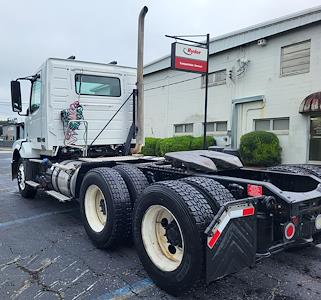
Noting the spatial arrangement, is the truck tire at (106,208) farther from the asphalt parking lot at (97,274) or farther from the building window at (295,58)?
the building window at (295,58)

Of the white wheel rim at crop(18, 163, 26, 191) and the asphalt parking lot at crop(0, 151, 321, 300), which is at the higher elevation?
the white wheel rim at crop(18, 163, 26, 191)

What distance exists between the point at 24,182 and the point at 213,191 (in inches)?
225

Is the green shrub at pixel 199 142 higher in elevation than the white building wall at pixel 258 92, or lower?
lower

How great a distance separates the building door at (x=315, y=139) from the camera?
1259 centimetres

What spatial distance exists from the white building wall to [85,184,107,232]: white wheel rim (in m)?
10.4

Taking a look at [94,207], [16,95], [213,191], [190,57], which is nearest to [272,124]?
[190,57]

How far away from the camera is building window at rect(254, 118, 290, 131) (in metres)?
13.8

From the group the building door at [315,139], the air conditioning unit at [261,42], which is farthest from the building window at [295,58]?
the building door at [315,139]

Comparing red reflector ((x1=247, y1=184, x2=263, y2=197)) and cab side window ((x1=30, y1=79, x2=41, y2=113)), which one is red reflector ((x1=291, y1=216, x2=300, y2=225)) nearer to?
red reflector ((x1=247, y1=184, x2=263, y2=197))

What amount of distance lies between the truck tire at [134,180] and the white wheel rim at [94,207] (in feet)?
1.61

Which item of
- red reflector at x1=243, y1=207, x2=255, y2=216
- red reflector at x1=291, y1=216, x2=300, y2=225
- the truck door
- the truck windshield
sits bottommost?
red reflector at x1=291, y1=216, x2=300, y2=225

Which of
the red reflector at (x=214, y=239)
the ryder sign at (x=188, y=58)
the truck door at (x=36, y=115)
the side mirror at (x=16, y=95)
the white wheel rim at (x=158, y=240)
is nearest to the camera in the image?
the red reflector at (x=214, y=239)

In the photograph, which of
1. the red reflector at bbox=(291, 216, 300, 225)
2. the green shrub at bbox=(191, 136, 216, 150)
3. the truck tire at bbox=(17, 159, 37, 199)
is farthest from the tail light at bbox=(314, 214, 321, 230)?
the green shrub at bbox=(191, 136, 216, 150)

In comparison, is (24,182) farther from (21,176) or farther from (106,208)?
(106,208)
